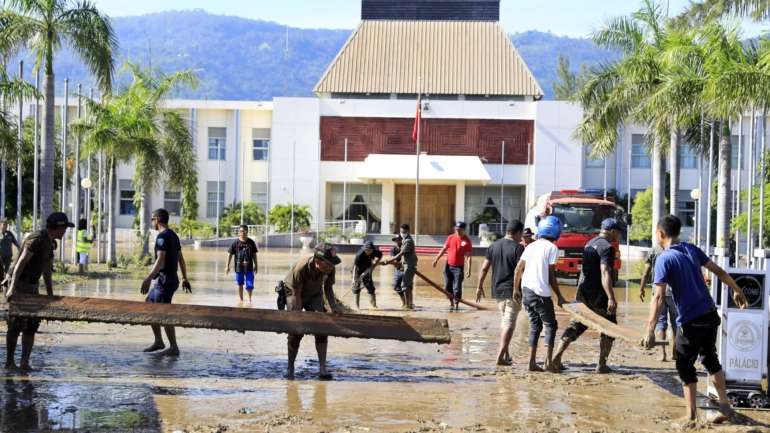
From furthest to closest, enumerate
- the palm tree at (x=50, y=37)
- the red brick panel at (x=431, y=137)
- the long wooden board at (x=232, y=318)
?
1. the red brick panel at (x=431, y=137)
2. the palm tree at (x=50, y=37)
3. the long wooden board at (x=232, y=318)

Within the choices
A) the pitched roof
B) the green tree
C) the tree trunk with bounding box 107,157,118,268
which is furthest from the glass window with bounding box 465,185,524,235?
the tree trunk with bounding box 107,157,118,268

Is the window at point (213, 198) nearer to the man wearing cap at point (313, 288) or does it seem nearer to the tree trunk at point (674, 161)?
the tree trunk at point (674, 161)

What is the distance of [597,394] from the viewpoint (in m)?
10.5

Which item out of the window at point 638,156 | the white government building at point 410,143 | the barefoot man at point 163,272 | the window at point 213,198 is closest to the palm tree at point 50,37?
the barefoot man at point 163,272

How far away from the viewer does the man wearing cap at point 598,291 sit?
38.7 ft

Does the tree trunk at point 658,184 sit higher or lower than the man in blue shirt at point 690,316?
higher

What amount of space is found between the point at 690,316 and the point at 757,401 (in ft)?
4.86

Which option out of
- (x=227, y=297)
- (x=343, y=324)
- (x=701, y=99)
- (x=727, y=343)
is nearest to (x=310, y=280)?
(x=343, y=324)

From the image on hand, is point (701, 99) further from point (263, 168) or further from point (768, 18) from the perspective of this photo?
point (263, 168)

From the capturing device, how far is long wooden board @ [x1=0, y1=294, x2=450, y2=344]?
10.7 metres

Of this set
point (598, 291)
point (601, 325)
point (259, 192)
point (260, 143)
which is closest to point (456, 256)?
point (598, 291)

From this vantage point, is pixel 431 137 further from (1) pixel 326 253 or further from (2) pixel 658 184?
(1) pixel 326 253

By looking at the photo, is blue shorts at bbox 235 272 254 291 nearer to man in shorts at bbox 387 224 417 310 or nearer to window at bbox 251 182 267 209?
man in shorts at bbox 387 224 417 310

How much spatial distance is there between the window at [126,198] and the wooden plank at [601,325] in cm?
5414
